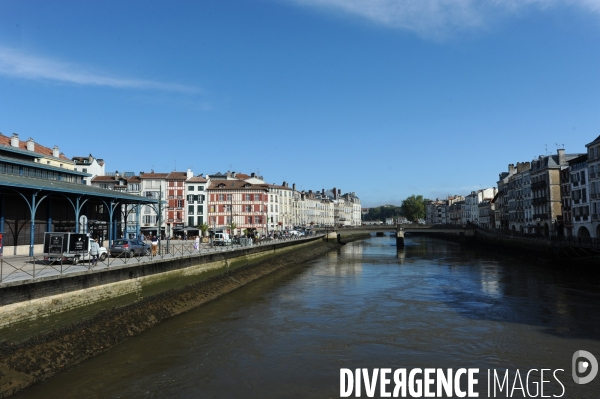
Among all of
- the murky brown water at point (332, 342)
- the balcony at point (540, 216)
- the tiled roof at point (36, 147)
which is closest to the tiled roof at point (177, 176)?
the tiled roof at point (36, 147)

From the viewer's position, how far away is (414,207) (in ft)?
631

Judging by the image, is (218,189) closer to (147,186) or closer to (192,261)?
(147,186)

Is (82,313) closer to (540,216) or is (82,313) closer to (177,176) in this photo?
(177,176)

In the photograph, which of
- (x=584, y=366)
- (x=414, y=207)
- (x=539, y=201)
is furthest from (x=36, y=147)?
(x=414, y=207)

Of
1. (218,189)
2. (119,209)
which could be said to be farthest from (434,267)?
(218,189)

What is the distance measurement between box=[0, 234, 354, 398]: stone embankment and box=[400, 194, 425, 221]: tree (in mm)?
168585

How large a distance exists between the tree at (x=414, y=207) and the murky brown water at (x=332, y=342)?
15899 centimetres

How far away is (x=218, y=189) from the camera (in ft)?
300

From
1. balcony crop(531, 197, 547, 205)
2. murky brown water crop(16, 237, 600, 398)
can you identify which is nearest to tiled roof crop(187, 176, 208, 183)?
murky brown water crop(16, 237, 600, 398)

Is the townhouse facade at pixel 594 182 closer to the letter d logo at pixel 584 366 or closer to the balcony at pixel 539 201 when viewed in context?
the balcony at pixel 539 201

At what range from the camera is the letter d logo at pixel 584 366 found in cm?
1566

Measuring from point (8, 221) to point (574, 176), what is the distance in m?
70.8

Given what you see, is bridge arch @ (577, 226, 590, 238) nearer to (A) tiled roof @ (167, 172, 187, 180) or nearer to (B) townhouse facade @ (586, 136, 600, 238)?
(B) townhouse facade @ (586, 136, 600, 238)

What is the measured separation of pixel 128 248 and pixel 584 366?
2838cm
